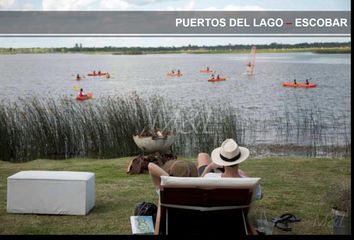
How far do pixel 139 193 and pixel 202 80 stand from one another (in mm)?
6197

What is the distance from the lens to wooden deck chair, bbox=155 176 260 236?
11.9 ft

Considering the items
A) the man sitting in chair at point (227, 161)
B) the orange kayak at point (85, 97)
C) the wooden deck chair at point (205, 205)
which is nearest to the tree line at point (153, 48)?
the orange kayak at point (85, 97)

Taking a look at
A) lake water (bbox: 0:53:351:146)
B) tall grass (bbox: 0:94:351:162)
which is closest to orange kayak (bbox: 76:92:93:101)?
lake water (bbox: 0:53:351:146)

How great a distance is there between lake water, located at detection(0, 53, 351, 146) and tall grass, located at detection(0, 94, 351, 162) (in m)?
0.52

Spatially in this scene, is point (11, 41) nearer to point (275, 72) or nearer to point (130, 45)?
point (130, 45)

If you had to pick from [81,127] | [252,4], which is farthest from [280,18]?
[81,127]

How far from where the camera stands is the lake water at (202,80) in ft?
33.4

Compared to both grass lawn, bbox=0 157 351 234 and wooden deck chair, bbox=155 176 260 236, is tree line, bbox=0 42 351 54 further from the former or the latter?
wooden deck chair, bbox=155 176 260 236

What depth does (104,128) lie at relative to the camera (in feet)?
28.7

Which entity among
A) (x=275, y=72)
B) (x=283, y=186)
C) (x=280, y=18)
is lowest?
(x=283, y=186)

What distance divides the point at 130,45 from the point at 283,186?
5458 mm

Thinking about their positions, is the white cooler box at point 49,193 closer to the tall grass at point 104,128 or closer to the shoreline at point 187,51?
the tall grass at point 104,128

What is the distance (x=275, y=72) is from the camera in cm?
1223

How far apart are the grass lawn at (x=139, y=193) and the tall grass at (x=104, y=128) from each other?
0.95ft
